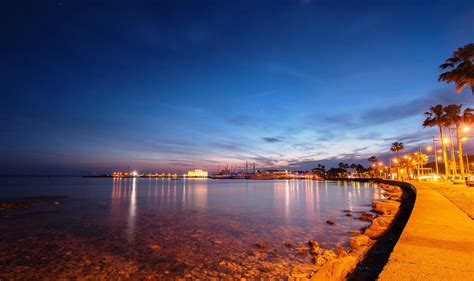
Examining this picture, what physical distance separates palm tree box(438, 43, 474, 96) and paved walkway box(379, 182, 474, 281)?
82.1 feet

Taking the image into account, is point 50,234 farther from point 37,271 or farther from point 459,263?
point 459,263

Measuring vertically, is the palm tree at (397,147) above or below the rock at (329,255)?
above

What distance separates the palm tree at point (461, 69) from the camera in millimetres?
27609

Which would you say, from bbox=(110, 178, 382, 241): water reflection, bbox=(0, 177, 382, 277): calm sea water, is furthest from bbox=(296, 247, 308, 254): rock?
bbox=(110, 178, 382, 241): water reflection

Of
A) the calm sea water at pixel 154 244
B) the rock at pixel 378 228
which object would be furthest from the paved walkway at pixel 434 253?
the calm sea water at pixel 154 244

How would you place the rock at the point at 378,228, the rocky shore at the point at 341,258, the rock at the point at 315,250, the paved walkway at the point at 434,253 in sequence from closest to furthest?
the paved walkway at the point at 434,253, the rocky shore at the point at 341,258, the rock at the point at 315,250, the rock at the point at 378,228

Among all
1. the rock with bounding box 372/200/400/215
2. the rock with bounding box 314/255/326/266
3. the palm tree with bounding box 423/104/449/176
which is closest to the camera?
the rock with bounding box 314/255/326/266

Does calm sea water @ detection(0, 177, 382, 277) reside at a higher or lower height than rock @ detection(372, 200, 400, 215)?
lower

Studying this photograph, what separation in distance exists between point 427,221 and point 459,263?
5.78 metres

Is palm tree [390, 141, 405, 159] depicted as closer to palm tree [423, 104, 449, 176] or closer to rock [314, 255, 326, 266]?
palm tree [423, 104, 449, 176]

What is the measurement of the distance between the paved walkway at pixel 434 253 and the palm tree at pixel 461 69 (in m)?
25.0

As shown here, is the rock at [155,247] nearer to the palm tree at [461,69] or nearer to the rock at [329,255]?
the rock at [329,255]

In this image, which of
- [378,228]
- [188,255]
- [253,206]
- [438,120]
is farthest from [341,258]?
[438,120]

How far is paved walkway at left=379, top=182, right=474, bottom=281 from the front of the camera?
521 centimetres
